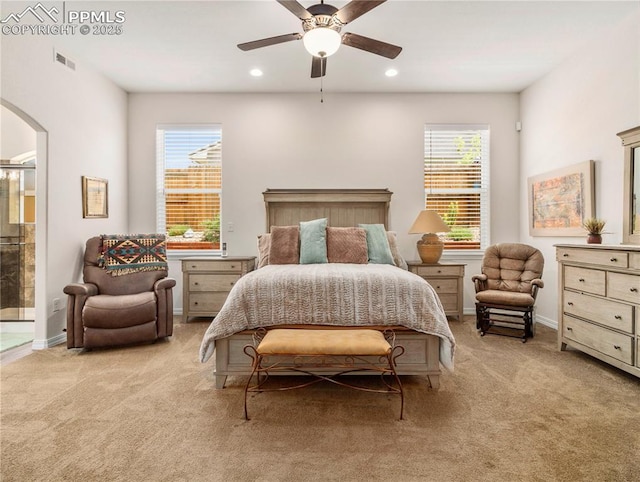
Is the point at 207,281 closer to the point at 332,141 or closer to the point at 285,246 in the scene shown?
the point at 285,246

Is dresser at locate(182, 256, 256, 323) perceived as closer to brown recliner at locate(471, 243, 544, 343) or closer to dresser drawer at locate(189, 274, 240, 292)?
dresser drawer at locate(189, 274, 240, 292)

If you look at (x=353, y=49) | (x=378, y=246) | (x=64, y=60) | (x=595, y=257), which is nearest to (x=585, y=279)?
(x=595, y=257)

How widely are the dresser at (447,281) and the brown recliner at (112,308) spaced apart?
3.02 metres

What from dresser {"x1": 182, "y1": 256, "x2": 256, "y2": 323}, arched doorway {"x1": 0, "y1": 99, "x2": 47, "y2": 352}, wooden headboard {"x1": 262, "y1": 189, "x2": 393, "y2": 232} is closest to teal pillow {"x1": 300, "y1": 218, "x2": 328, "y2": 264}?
wooden headboard {"x1": 262, "y1": 189, "x2": 393, "y2": 232}

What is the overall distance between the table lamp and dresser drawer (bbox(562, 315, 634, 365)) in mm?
1596

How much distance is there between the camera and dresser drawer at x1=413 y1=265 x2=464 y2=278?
451 centimetres

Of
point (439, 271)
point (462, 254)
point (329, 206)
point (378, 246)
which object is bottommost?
point (439, 271)

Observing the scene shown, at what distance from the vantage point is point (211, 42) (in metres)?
3.68

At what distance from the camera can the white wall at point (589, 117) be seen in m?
3.31

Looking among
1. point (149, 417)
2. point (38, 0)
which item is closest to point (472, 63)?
point (38, 0)

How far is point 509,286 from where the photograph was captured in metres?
4.21

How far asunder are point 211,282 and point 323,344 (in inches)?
106

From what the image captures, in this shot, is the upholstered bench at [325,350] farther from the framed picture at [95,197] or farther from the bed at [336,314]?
the framed picture at [95,197]

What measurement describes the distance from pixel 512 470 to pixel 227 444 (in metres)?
1.47
